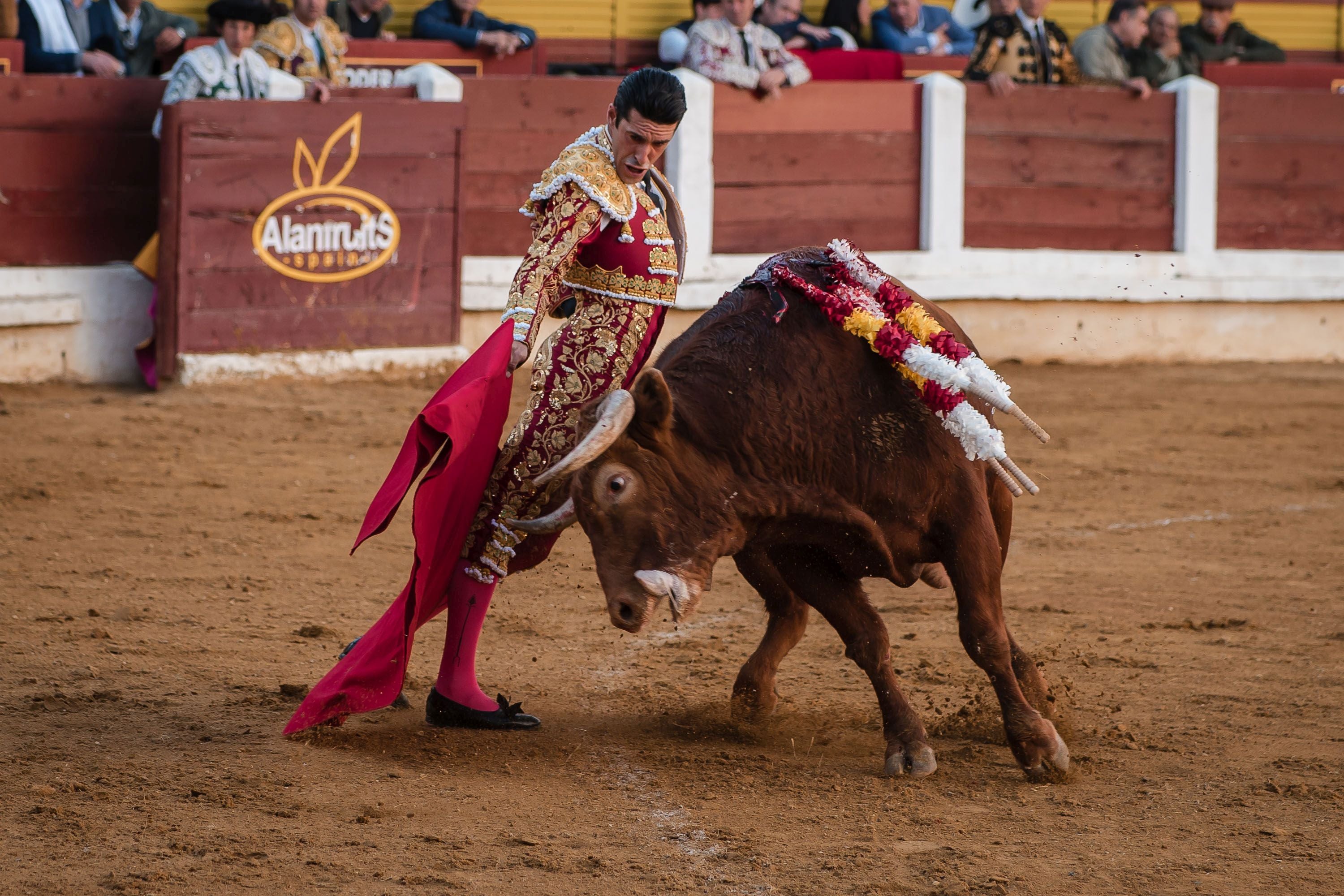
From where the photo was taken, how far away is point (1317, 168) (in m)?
9.11

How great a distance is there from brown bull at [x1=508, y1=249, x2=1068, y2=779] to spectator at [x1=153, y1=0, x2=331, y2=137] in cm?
462

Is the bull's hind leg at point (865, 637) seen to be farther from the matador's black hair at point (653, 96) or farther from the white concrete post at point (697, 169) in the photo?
the white concrete post at point (697, 169)

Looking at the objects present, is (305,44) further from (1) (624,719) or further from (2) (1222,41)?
(2) (1222,41)

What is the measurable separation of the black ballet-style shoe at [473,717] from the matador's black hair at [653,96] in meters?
1.16

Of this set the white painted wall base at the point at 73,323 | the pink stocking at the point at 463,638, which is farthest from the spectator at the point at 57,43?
the pink stocking at the point at 463,638

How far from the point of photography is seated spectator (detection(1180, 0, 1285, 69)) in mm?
9891

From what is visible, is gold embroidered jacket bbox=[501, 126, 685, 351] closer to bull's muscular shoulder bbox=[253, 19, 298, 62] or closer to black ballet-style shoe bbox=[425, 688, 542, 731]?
black ballet-style shoe bbox=[425, 688, 542, 731]

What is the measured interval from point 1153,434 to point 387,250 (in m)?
3.42

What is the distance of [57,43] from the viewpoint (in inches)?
285

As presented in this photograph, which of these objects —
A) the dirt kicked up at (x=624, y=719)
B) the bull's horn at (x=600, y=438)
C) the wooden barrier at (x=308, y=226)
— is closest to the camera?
the dirt kicked up at (x=624, y=719)

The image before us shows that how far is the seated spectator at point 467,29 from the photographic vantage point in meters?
8.61

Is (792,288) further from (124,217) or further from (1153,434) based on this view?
(124,217)

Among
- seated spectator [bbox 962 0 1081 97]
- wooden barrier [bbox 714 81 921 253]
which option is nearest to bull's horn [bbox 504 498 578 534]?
wooden barrier [bbox 714 81 921 253]

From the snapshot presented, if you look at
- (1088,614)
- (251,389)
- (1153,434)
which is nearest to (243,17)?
(251,389)
